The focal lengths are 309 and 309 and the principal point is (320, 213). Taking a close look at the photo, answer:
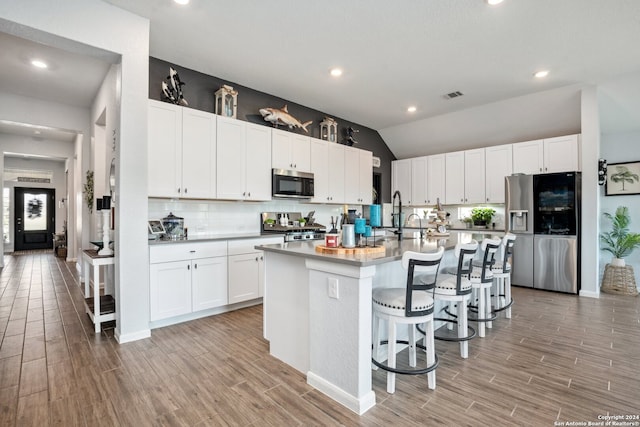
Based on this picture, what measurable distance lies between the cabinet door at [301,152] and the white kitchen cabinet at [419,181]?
9.22 feet

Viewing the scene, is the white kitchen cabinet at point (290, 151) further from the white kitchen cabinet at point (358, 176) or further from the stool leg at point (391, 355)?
the stool leg at point (391, 355)

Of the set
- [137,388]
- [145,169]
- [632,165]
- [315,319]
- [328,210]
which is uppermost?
[632,165]

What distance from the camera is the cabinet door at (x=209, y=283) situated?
11.2 ft

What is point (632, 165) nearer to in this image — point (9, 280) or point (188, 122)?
point (188, 122)

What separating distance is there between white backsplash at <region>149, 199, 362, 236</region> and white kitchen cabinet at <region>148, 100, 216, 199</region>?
41cm

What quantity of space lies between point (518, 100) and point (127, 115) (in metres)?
5.43

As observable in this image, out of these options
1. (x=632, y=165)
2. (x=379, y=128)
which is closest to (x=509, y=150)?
(x=632, y=165)

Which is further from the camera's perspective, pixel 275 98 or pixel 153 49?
pixel 275 98

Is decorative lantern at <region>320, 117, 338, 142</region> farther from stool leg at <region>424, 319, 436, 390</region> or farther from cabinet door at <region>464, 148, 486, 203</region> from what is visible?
stool leg at <region>424, 319, 436, 390</region>

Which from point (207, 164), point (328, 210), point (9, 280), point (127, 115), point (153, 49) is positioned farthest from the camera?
point (328, 210)

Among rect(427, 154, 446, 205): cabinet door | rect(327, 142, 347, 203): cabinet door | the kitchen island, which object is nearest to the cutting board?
the kitchen island

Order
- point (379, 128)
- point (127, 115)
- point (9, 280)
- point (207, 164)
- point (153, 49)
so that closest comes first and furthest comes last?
point (127, 115), point (153, 49), point (207, 164), point (9, 280), point (379, 128)

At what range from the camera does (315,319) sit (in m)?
2.10

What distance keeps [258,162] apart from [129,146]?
174cm
